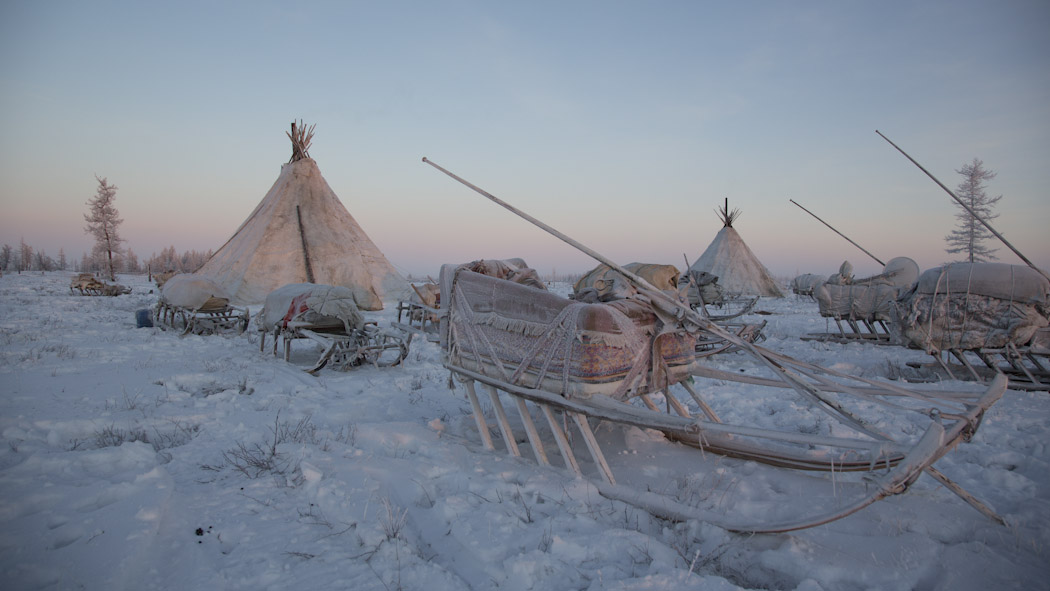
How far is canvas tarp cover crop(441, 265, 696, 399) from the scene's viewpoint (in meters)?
3.20

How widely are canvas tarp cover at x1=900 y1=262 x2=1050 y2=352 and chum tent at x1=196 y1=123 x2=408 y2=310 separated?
1345 cm

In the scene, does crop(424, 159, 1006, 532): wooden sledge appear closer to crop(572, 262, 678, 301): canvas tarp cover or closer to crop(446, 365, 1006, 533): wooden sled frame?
crop(446, 365, 1006, 533): wooden sled frame

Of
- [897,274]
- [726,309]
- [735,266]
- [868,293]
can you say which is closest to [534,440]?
[868,293]

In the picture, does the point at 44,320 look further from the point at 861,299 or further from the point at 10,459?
the point at 861,299

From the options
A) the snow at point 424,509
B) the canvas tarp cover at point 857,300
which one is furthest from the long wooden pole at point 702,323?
the canvas tarp cover at point 857,300

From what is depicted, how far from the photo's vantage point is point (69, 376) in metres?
5.98

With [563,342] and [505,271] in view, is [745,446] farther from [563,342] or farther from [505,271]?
[505,271]

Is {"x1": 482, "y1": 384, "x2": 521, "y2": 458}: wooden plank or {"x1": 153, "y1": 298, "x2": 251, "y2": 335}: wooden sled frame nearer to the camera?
{"x1": 482, "y1": 384, "x2": 521, "y2": 458}: wooden plank

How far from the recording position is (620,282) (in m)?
4.08

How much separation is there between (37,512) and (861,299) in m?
11.9

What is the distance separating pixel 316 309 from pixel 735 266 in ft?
69.8

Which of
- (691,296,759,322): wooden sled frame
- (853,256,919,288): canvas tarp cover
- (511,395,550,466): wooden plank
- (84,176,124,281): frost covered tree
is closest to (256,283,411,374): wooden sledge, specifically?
(511,395,550,466): wooden plank

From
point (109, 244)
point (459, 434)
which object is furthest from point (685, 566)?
point (109, 244)

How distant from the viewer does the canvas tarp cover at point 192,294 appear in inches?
434
